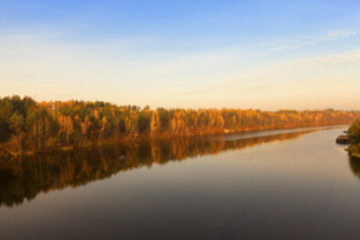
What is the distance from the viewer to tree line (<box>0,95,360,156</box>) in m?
51.3

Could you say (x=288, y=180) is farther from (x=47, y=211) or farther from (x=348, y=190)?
(x=47, y=211)

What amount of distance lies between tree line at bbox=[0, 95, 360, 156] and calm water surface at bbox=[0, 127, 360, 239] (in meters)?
11.0

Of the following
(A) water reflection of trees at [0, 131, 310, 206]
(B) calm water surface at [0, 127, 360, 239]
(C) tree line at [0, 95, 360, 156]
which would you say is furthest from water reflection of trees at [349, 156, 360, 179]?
(C) tree line at [0, 95, 360, 156]

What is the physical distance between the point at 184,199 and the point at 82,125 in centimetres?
4816

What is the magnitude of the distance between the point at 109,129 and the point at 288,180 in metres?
58.3

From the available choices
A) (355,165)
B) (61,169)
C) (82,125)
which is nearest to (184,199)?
(61,169)

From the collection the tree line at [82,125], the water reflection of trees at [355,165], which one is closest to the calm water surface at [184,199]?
the water reflection of trees at [355,165]

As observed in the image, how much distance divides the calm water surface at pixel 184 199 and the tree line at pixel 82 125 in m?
11.0

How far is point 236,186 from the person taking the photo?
91.8 feet

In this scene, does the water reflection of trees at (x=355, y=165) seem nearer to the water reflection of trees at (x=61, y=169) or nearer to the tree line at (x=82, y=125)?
the water reflection of trees at (x=61, y=169)

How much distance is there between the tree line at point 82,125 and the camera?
5131cm

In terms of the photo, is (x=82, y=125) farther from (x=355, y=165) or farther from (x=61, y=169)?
(x=355, y=165)

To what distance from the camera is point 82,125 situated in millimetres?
63188

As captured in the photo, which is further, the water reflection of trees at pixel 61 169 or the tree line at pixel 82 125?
the tree line at pixel 82 125
